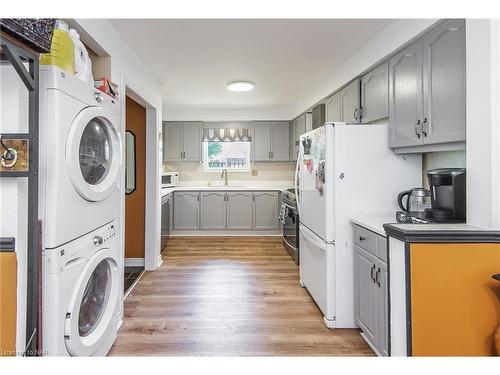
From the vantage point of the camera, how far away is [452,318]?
1310mm

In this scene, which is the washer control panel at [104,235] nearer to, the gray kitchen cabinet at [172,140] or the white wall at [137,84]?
the white wall at [137,84]

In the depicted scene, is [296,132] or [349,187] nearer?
[349,187]

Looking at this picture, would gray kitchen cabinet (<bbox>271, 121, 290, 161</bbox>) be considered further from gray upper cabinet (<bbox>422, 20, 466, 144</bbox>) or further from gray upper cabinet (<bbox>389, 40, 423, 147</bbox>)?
gray upper cabinet (<bbox>422, 20, 466, 144</bbox>)

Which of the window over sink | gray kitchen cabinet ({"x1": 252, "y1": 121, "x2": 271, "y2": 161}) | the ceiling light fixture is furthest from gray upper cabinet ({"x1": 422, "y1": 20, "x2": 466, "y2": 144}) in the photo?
the window over sink

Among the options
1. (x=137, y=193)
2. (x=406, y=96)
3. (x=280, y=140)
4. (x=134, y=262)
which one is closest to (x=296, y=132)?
(x=280, y=140)

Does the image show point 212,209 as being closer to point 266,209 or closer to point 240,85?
point 266,209

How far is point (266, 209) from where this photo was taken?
5.43m

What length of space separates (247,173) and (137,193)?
2617mm

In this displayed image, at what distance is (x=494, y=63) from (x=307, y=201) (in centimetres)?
174
